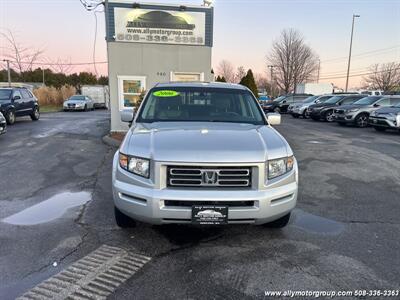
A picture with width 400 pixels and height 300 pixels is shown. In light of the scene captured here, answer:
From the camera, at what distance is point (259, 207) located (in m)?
3.14

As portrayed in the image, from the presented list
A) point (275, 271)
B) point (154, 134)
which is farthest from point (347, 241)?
point (154, 134)

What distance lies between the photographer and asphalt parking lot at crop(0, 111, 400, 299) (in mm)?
2910

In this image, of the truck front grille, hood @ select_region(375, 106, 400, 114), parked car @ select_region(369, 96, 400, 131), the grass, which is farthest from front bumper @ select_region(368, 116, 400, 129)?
the grass

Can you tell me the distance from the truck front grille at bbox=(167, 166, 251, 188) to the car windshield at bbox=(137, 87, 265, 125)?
1326mm

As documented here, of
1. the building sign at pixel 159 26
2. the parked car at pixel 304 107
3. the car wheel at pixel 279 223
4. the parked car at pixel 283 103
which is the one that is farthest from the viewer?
the parked car at pixel 283 103

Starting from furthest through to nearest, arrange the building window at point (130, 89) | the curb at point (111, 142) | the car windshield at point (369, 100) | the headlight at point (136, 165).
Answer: the car windshield at point (369, 100) < the building window at point (130, 89) < the curb at point (111, 142) < the headlight at point (136, 165)

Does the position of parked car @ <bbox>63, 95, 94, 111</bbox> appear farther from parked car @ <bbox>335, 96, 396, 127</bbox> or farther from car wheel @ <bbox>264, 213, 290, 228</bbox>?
car wheel @ <bbox>264, 213, 290, 228</bbox>

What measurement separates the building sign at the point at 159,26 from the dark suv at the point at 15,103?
24.9 feet

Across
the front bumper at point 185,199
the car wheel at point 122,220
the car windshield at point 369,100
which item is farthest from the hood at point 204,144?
the car windshield at point 369,100

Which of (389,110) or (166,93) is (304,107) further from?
(166,93)

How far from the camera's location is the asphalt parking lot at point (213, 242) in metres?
2.91

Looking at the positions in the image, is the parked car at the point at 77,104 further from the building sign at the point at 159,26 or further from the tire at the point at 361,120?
the tire at the point at 361,120

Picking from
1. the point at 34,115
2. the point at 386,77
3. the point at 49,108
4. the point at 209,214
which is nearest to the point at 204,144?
the point at 209,214

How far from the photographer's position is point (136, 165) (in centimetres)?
329
